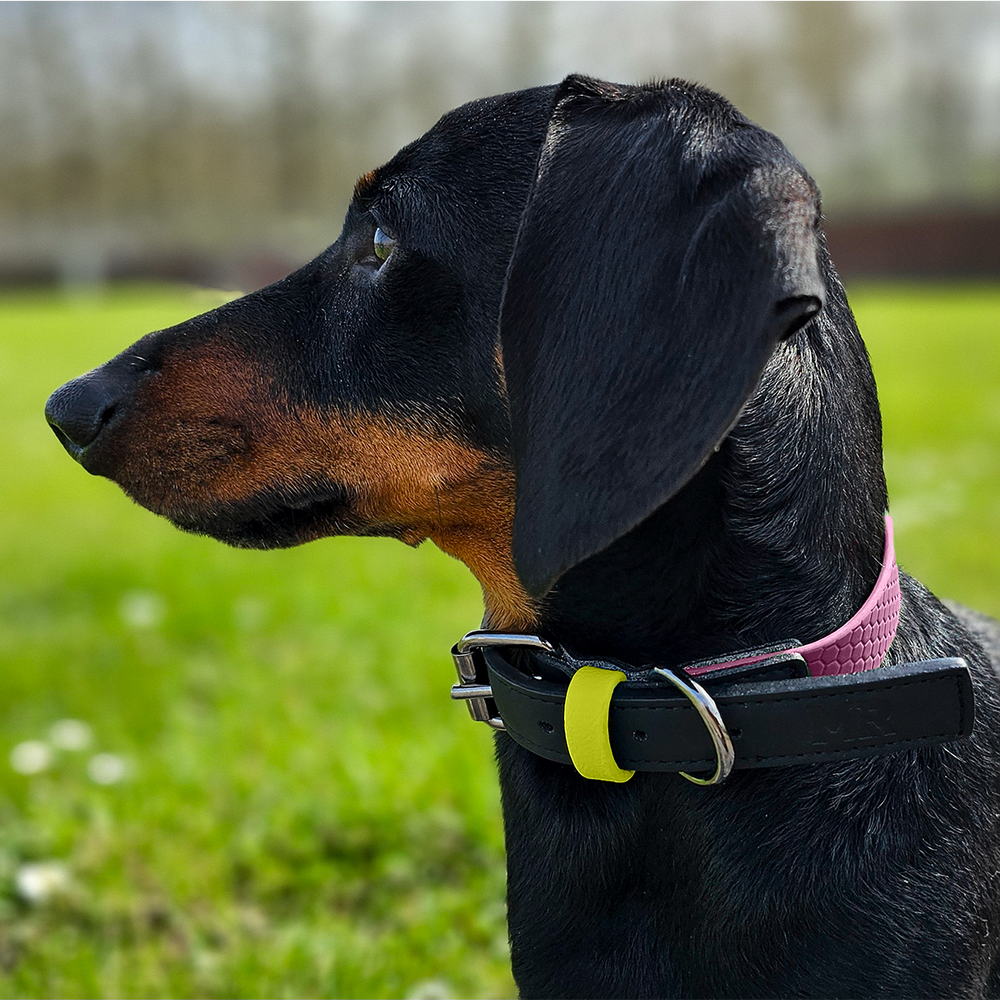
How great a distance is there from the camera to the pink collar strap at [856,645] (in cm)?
174

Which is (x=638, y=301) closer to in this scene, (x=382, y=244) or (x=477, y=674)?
(x=382, y=244)

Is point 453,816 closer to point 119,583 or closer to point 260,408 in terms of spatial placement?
point 260,408

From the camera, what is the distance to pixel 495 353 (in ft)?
6.47

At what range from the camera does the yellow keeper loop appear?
5.64 ft

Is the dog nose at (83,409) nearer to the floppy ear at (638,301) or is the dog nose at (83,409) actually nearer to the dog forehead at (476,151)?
the dog forehead at (476,151)

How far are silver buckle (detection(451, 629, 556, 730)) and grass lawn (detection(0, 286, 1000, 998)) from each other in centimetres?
101

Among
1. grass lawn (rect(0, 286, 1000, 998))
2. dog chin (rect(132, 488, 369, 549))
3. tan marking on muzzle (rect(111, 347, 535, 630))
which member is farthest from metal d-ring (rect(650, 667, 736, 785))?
grass lawn (rect(0, 286, 1000, 998))

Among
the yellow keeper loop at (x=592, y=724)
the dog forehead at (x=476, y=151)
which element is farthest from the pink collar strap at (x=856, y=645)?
the dog forehead at (x=476, y=151)

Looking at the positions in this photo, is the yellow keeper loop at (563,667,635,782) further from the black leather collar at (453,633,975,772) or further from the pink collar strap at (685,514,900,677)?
A: the pink collar strap at (685,514,900,677)

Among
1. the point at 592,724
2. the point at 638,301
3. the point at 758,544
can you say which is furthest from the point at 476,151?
the point at 592,724

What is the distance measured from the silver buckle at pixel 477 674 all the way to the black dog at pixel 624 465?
0.28 feet

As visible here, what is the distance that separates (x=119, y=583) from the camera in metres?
5.68

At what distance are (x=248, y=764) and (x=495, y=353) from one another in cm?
224

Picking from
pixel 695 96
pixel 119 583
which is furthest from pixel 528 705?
pixel 119 583
